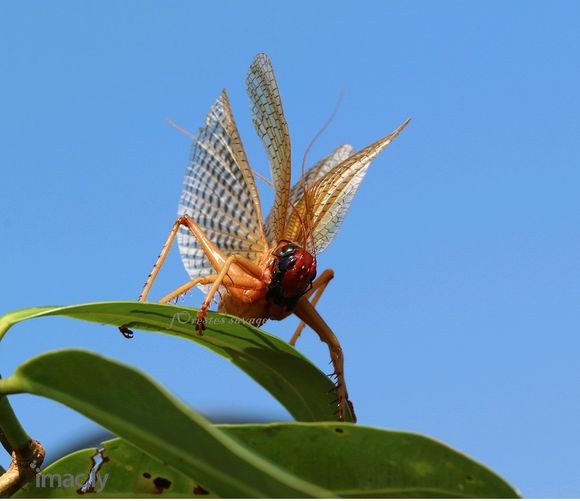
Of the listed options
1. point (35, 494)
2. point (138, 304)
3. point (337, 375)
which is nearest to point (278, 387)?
point (337, 375)

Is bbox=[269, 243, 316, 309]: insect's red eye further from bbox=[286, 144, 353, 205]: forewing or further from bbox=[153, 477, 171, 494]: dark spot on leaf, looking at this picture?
bbox=[153, 477, 171, 494]: dark spot on leaf

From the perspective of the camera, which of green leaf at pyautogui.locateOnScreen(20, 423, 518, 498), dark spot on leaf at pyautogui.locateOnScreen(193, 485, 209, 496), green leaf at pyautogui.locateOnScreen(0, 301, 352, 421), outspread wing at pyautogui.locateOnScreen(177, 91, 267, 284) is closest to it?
green leaf at pyautogui.locateOnScreen(20, 423, 518, 498)

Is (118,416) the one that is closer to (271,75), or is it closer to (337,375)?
(337,375)

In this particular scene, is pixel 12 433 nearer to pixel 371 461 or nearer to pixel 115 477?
pixel 115 477

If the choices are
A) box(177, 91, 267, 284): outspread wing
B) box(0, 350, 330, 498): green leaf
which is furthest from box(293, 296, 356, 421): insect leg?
box(0, 350, 330, 498): green leaf

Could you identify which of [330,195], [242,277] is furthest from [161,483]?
[330,195]

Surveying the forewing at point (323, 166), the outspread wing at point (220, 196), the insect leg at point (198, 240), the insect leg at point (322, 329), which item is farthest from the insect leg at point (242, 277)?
the forewing at point (323, 166)
